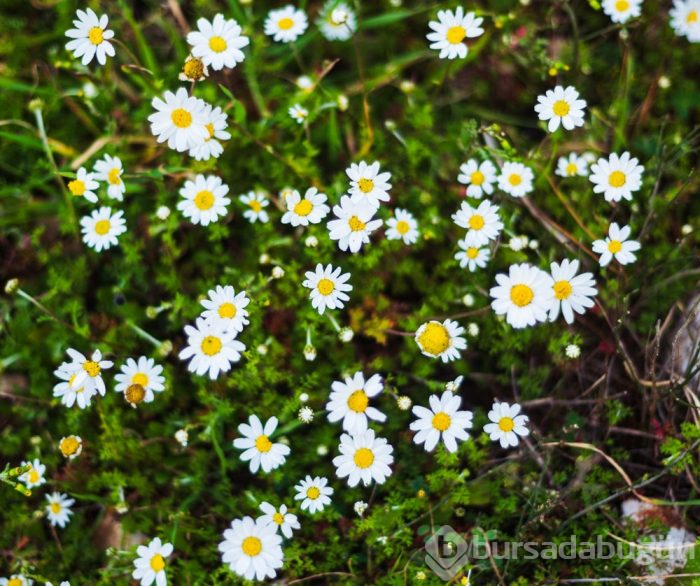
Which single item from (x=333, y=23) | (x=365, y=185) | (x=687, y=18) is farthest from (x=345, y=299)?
(x=687, y=18)

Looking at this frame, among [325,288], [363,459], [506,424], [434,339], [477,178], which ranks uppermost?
[477,178]

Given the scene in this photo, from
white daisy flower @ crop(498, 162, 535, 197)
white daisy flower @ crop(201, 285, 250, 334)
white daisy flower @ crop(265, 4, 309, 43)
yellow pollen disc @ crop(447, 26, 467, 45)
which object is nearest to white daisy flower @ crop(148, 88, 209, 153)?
white daisy flower @ crop(201, 285, 250, 334)

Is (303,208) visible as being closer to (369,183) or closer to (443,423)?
(369,183)

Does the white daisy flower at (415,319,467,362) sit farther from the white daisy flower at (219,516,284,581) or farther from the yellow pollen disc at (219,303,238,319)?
the white daisy flower at (219,516,284,581)

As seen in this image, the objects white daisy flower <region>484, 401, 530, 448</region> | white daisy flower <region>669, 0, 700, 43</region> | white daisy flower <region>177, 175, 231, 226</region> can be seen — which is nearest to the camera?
white daisy flower <region>484, 401, 530, 448</region>

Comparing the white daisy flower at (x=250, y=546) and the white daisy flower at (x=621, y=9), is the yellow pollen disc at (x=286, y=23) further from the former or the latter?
the white daisy flower at (x=250, y=546)

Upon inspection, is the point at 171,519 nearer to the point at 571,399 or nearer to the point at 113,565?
the point at 113,565

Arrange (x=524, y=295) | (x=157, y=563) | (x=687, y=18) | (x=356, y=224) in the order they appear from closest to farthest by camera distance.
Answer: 1. (x=524, y=295)
2. (x=157, y=563)
3. (x=356, y=224)
4. (x=687, y=18)
